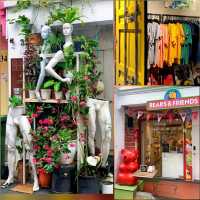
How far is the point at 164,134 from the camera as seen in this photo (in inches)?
80.8

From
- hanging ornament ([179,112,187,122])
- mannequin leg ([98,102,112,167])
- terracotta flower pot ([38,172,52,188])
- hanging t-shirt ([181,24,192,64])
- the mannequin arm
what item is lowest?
terracotta flower pot ([38,172,52,188])

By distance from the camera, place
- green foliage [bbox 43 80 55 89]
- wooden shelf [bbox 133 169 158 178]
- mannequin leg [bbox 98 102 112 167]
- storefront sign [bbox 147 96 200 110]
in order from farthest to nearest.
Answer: green foliage [bbox 43 80 55 89], mannequin leg [bbox 98 102 112 167], wooden shelf [bbox 133 169 158 178], storefront sign [bbox 147 96 200 110]

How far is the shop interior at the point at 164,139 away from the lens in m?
1.99

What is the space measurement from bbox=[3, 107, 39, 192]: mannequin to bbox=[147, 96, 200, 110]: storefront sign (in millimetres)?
881

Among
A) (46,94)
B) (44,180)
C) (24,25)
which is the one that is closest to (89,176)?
(44,180)

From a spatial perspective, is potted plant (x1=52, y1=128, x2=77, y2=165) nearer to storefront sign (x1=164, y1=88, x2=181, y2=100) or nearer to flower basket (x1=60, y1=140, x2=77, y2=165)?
flower basket (x1=60, y1=140, x2=77, y2=165)

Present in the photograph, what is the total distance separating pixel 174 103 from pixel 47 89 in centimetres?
86

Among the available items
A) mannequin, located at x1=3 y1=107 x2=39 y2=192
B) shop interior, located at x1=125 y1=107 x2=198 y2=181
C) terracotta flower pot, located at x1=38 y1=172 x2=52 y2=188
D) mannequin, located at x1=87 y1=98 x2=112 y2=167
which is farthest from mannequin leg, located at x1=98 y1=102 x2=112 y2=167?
mannequin, located at x1=3 y1=107 x2=39 y2=192

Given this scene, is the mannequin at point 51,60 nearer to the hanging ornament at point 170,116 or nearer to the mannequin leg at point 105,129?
the mannequin leg at point 105,129

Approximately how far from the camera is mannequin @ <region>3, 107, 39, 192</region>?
2.40 meters

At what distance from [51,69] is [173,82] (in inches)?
31.3

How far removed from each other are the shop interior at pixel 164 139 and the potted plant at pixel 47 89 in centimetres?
56

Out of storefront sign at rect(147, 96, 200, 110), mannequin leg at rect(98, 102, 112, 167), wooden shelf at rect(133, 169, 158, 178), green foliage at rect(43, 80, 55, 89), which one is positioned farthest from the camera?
green foliage at rect(43, 80, 55, 89)

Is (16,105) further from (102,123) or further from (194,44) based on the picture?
(194,44)
